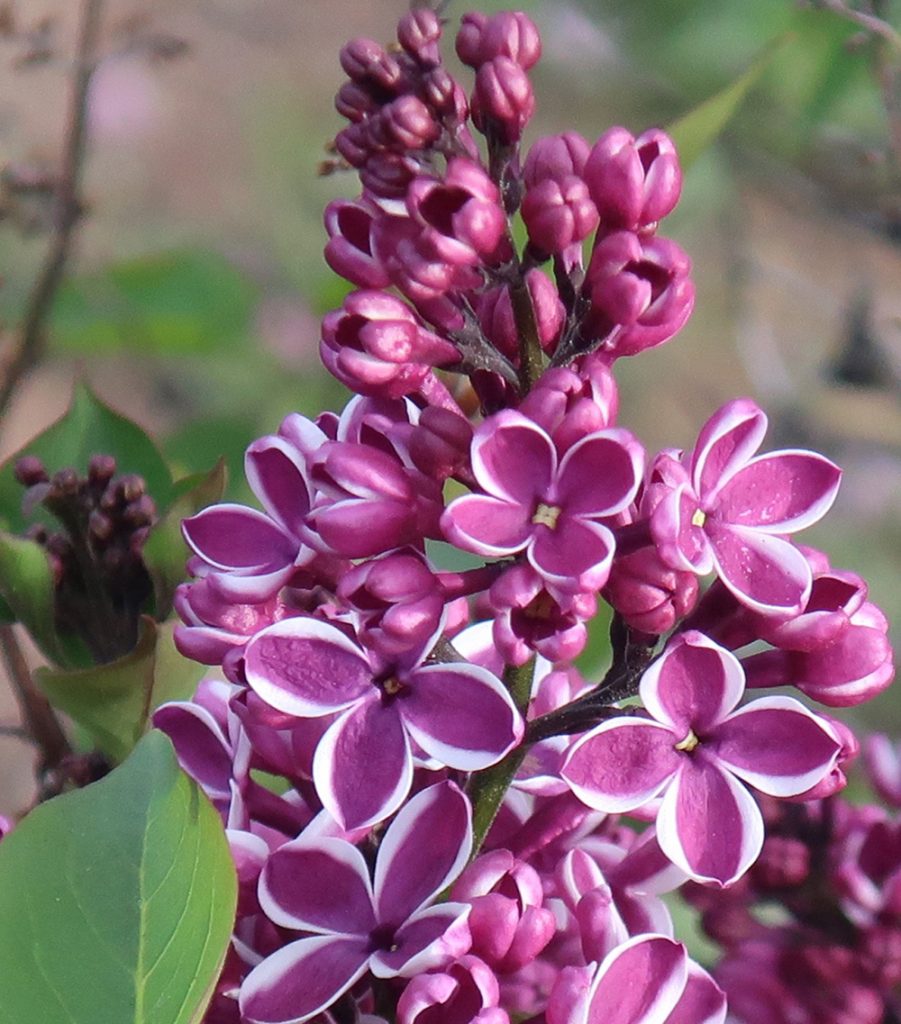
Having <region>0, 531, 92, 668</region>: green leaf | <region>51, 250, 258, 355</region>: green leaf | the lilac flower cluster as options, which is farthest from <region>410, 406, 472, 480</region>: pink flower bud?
<region>51, 250, 258, 355</region>: green leaf

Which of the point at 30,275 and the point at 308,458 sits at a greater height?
the point at 308,458

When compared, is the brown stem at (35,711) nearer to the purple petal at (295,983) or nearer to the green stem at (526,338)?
the purple petal at (295,983)

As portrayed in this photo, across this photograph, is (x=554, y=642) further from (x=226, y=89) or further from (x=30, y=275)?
(x=226, y=89)

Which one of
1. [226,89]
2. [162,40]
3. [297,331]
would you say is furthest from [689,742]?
[226,89]

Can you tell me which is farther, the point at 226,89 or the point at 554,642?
the point at 226,89

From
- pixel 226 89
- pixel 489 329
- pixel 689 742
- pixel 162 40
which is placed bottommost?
pixel 226 89

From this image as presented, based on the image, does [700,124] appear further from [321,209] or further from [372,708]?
[321,209]
